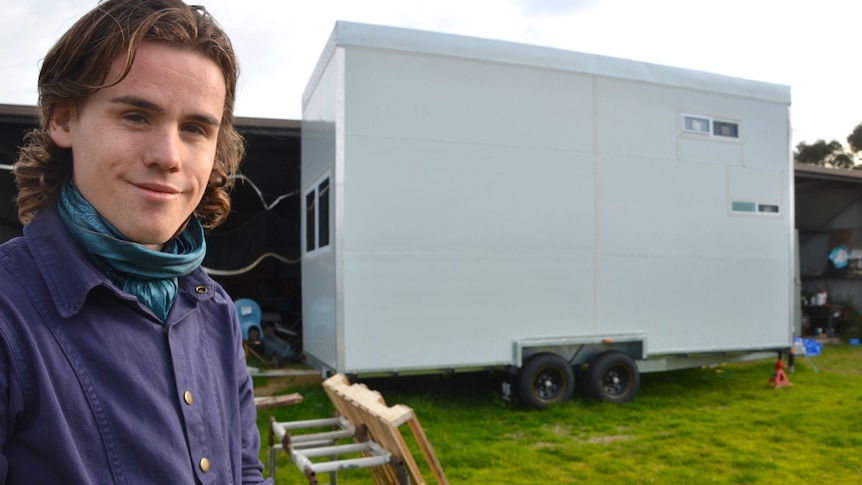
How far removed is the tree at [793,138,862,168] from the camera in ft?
108

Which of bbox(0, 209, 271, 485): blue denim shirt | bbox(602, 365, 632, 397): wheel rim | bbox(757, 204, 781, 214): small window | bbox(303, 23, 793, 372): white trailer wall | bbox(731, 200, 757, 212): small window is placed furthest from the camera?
bbox(757, 204, 781, 214): small window

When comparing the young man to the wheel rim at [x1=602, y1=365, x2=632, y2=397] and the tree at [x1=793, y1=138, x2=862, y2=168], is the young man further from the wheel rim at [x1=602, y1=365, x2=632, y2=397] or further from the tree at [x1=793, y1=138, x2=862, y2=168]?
the tree at [x1=793, y1=138, x2=862, y2=168]

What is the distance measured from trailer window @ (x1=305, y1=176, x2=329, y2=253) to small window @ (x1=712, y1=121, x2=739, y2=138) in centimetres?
474

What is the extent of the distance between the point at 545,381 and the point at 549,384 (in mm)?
60

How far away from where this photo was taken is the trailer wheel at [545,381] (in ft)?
22.8

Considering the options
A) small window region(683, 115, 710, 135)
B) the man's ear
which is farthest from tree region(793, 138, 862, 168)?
the man's ear

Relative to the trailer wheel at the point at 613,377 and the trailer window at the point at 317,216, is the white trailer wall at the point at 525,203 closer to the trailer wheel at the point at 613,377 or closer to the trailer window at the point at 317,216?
the trailer window at the point at 317,216

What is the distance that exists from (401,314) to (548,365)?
1.82m

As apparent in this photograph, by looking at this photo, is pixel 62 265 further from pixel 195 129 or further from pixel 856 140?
pixel 856 140

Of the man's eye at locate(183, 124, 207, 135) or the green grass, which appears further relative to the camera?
the green grass

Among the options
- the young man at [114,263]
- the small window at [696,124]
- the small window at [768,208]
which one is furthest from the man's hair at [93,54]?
the small window at [768,208]

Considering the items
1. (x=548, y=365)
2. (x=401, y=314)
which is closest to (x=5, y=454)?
(x=401, y=314)

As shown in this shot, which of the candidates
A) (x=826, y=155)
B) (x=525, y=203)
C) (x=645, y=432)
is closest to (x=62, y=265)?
(x=525, y=203)

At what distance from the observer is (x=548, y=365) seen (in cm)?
702
